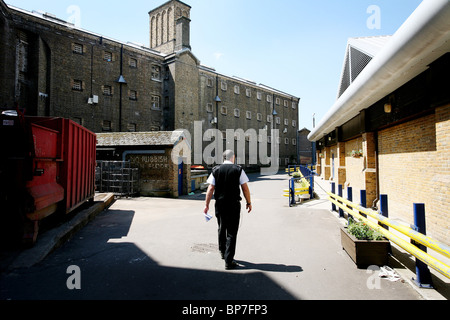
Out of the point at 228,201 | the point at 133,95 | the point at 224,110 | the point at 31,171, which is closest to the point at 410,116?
the point at 228,201

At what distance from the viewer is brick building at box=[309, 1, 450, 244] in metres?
4.41

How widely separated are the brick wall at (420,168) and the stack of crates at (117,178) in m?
11.4

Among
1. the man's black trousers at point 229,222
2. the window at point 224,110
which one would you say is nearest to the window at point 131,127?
the window at point 224,110

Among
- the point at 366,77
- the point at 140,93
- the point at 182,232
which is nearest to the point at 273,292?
the point at 182,232

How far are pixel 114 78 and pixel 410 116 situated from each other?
24.8 meters

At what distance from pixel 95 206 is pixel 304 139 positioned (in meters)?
45.6

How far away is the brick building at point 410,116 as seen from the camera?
441 centimetres

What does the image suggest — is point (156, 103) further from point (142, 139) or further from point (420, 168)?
point (420, 168)

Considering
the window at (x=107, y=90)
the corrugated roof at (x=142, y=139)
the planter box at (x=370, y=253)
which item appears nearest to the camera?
the planter box at (x=370, y=253)

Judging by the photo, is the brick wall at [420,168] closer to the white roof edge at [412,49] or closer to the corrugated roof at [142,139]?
the white roof edge at [412,49]

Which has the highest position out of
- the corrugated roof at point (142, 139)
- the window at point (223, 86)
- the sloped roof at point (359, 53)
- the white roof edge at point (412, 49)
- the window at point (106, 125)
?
the window at point (223, 86)

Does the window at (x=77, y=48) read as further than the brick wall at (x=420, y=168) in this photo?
Yes

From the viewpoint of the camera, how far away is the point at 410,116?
6820 millimetres

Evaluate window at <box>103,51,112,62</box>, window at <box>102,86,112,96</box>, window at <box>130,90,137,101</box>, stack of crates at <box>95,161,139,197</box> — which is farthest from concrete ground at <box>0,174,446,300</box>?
window at <box>103,51,112,62</box>
